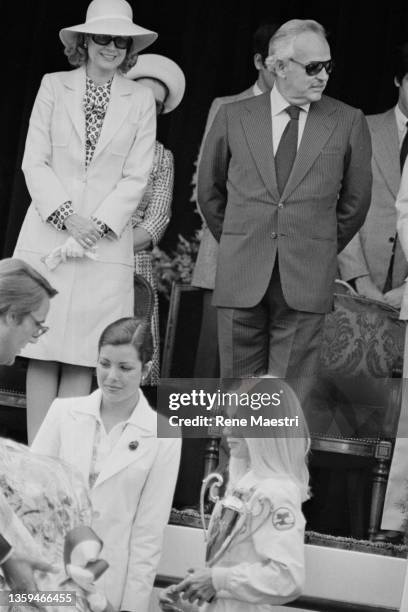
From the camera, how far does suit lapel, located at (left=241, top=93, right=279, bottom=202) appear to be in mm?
4953

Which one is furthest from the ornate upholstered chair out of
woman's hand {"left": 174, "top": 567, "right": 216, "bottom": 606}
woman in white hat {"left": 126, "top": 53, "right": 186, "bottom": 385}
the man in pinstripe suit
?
woman's hand {"left": 174, "top": 567, "right": 216, "bottom": 606}

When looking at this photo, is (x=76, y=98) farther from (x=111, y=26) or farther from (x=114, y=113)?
(x=111, y=26)

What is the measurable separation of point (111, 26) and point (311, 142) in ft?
2.95

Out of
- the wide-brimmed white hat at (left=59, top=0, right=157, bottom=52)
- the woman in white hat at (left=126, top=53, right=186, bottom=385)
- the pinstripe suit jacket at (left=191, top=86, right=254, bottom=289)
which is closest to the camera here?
the wide-brimmed white hat at (left=59, top=0, right=157, bottom=52)

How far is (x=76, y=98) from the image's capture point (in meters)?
5.14

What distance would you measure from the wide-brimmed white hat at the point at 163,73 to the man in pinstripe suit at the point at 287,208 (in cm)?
127

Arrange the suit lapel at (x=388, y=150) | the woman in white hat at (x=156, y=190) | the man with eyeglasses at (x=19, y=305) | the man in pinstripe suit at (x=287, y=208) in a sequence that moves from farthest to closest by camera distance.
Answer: the suit lapel at (x=388, y=150) → the woman in white hat at (x=156, y=190) → the man in pinstripe suit at (x=287, y=208) → the man with eyeglasses at (x=19, y=305)

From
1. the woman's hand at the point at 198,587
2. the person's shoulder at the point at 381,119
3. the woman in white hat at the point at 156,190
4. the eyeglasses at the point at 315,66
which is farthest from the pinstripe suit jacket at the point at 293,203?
the woman's hand at the point at 198,587

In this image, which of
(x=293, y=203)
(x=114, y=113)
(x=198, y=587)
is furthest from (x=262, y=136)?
(x=198, y=587)

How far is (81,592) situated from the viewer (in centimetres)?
275

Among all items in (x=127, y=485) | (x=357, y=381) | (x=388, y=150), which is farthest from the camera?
(x=388, y=150)

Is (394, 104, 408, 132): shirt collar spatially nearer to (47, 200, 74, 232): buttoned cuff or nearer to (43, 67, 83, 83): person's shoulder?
(43, 67, 83, 83): person's shoulder

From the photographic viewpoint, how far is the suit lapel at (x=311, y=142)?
4941 mm

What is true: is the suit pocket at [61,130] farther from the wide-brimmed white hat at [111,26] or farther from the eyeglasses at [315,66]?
the eyeglasses at [315,66]
